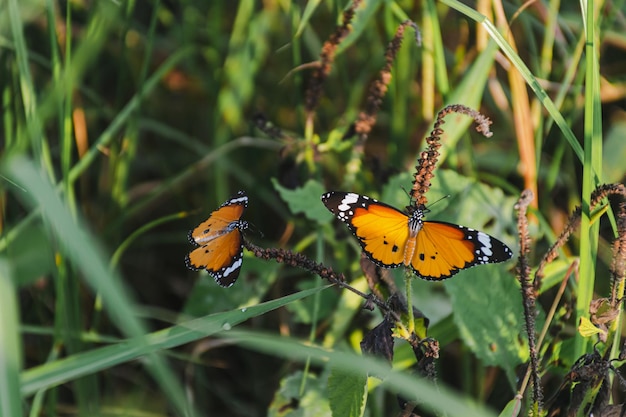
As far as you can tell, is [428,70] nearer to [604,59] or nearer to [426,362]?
[604,59]

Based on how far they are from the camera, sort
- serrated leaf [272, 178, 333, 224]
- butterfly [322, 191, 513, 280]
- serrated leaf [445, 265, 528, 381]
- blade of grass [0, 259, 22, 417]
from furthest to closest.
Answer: serrated leaf [272, 178, 333, 224] < serrated leaf [445, 265, 528, 381] < butterfly [322, 191, 513, 280] < blade of grass [0, 259, 22, 417]

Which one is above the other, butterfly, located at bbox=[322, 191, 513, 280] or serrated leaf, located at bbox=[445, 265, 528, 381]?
butterfly, located at bbox=[322, 191, 513, 280]

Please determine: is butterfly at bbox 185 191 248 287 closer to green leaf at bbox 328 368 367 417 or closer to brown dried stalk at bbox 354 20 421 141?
green leaf at bbox 328 368 367 417

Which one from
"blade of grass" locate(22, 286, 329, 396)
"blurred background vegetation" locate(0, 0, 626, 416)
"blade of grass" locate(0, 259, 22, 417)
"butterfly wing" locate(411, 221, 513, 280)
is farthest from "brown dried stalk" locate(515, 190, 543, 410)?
"blade of grass" locate(0, 259, 22, 417)

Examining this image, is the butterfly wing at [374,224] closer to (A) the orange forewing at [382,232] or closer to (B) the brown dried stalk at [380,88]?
(A) the orange forewing at [382,232]

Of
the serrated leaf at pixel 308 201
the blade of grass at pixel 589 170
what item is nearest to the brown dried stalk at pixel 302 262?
the blade of grass at pixel 589 170

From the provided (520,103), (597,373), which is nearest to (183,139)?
(520,103)
